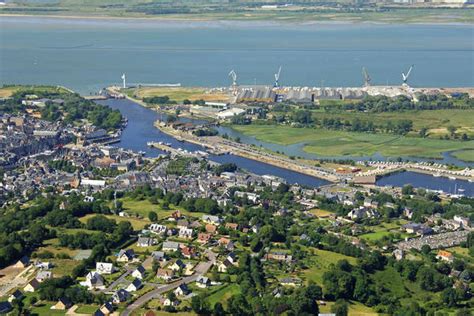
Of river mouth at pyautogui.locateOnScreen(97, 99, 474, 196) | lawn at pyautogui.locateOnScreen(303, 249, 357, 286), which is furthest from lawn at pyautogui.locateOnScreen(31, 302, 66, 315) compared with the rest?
river mouth at pyautogui.locateOnScreen(97, 99, 474, 196)

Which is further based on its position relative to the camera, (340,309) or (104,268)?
(104,268)

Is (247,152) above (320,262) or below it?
below

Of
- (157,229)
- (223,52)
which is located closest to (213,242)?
(157,229)

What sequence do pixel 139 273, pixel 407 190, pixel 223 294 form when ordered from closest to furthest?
pixel 223 294
pixel 139 273
pixel 407 190

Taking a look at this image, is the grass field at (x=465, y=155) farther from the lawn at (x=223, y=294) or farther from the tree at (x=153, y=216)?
the lawn at (x=223, y=294)

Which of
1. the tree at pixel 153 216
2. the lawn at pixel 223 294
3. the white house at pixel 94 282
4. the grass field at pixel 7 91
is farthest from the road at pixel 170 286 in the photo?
the grass field at pixel 7 91

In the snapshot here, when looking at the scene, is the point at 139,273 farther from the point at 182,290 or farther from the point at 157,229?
the point at 157,229
